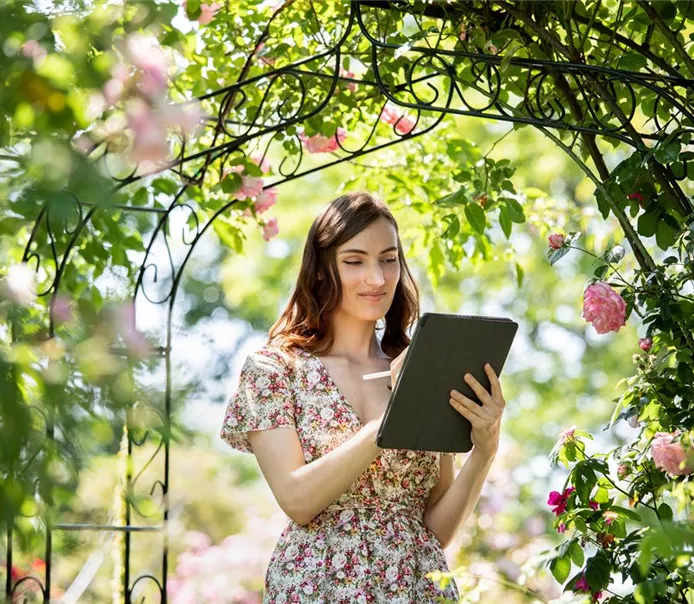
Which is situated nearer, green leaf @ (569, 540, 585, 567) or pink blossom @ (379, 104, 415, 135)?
green leaf @ (569, 540, 585, 567)

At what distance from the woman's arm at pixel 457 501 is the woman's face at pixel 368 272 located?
38 cm

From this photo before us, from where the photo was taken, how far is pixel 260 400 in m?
2.24

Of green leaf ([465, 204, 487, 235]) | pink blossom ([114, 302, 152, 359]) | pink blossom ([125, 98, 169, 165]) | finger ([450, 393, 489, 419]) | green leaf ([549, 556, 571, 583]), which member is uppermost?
green leaf ([465, 204, 487, 235])

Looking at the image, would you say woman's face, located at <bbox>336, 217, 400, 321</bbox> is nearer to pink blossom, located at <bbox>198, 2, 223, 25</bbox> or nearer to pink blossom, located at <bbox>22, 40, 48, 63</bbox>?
pink blossom, located at <bbox>198, 2, 223, 25</bbox>

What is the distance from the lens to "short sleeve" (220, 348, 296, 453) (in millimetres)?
2221

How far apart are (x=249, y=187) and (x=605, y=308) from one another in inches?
51.9

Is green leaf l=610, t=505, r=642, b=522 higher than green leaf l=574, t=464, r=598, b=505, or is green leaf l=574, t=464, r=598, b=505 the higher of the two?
green leaf l=574, t=464, r=598, b=505

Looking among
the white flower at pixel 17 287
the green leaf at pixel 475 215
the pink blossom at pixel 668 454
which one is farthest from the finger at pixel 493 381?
the white flower at pixel 17 287

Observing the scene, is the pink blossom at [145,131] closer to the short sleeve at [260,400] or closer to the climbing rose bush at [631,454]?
the climbing rose bush at [631,454]

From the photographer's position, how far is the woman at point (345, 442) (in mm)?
2127

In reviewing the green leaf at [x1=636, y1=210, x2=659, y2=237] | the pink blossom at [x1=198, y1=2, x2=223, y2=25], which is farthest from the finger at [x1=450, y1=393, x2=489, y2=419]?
the pink blossom at [x1=198, y1=2, x2=223, y2=25]

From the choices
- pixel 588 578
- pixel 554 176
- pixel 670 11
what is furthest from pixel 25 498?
pixel 554 176

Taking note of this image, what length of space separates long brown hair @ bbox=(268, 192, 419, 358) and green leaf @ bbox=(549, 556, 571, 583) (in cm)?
77

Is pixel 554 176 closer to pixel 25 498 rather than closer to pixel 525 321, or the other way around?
pixel 525 321
